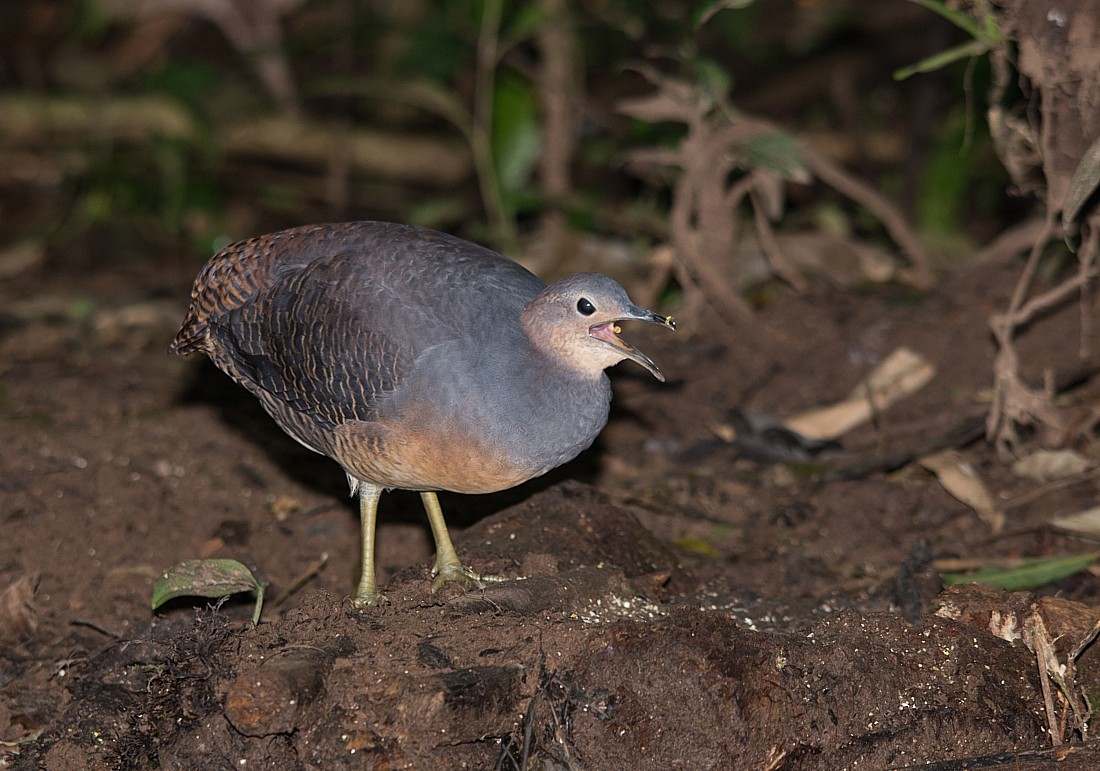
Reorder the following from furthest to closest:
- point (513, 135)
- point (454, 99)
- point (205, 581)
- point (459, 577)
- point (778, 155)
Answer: point (454, 99)
point (513, 135)
point (778, 155)
point (459, 577)
point (205, 581)

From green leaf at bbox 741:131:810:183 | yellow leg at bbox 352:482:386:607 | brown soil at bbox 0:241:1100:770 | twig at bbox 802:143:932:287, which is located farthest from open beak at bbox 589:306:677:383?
twig at bbox 802:143:932:287

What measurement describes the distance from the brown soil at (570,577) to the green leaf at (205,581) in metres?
0.24

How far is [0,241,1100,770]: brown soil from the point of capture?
3.32 metres

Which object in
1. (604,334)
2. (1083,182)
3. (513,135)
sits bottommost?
(513,135)

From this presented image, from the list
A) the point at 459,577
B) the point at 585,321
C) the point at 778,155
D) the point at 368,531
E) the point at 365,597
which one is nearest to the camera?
the point at 585,321

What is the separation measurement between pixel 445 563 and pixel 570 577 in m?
0.56

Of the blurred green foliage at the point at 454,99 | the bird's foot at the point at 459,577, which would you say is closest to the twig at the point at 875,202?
the blurred green foliage at the point at 454,99

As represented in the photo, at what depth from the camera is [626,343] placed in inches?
158

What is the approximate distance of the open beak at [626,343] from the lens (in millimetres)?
3957

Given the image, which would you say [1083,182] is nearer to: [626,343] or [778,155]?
[626,343]

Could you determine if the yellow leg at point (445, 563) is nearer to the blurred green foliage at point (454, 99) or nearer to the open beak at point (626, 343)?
the open beak at point (626, 343)

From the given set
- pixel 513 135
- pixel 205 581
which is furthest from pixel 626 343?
pixel 513 135

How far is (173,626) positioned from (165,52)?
821cm

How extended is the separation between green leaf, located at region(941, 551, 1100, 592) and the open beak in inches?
59.5
